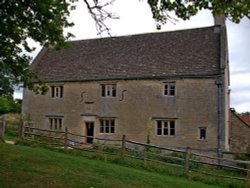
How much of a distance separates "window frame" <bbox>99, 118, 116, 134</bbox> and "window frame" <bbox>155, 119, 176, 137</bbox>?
371cm

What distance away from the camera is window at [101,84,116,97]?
30.4 meters

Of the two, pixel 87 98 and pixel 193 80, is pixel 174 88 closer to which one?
pixel 193 80

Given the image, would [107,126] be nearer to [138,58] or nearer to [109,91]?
[109,91]

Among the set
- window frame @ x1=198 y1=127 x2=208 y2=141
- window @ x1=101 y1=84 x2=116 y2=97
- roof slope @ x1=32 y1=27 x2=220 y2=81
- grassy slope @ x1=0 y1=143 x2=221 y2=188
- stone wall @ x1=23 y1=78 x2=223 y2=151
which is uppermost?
roof slope @ x1=32 y1=27 x2=220 y2=81

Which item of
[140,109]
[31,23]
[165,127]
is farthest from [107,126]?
[31,23]

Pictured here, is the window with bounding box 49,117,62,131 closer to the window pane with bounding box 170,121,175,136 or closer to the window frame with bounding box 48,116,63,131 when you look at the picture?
the window frame with bounding box 48,116,63,131

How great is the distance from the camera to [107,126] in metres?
30.4

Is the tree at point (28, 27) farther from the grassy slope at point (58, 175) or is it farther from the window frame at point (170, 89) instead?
the window frame at point (170, 89)

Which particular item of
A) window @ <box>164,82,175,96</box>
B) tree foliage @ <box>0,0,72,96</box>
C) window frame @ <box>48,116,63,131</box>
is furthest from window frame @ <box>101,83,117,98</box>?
tree foliage @ <box>0,0,72,96</box>

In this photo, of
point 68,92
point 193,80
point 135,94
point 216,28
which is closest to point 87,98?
point 68,92

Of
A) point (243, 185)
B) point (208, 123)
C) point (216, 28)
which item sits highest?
point (216, 28)

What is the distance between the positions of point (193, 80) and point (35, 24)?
17.4m

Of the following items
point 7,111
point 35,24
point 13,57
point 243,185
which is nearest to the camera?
point 35,24

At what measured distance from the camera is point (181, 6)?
8133 millimetres
